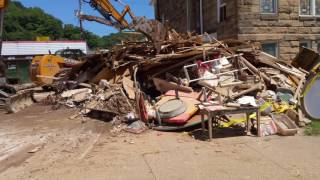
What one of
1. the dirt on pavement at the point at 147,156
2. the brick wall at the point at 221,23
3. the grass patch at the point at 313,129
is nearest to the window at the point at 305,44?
the brick wall at the point at 221,23

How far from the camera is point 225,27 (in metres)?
17.5

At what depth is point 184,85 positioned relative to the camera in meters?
11.7

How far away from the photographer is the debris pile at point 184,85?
393 inches

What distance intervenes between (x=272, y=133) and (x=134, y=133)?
3.01 metres

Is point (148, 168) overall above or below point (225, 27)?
below

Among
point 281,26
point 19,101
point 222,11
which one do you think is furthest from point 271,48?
point 19,101

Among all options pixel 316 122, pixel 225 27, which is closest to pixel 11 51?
pixel 225 27

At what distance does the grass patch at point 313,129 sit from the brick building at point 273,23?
22.4 ft

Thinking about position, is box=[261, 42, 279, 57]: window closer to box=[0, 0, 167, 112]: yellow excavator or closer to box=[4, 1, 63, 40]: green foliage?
box=[0, 0, 167, 112]: yellow excavator

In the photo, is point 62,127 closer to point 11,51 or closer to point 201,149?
point 201,149

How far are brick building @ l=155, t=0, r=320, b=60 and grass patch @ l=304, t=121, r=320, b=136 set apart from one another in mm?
6815

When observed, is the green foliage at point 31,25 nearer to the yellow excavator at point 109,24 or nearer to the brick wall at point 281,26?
the yellow excavator at point 109,24

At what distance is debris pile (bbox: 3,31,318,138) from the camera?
32.7ft

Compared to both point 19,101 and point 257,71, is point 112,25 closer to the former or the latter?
point 19,101
